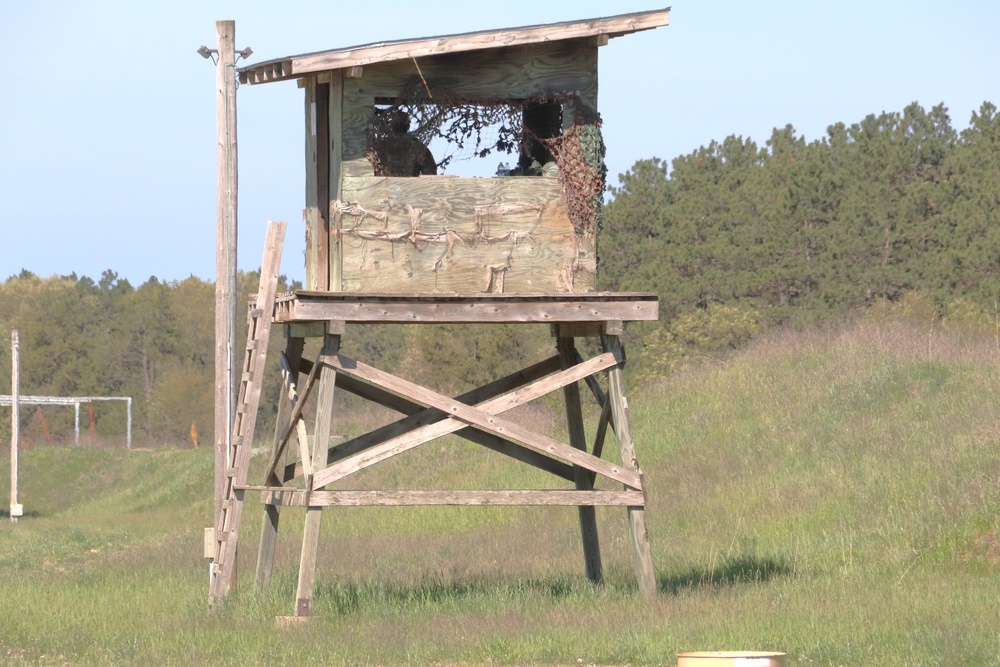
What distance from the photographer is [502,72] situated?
1301 centimetres

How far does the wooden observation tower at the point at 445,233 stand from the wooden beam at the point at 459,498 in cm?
2

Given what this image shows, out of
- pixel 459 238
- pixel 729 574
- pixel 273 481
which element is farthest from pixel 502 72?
pixel 729 574

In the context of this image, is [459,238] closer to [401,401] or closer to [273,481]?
[401,401]

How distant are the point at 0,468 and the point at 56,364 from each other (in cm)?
3760

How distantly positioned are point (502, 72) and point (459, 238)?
1.70m

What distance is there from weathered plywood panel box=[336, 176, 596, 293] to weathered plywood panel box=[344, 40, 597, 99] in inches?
35.3

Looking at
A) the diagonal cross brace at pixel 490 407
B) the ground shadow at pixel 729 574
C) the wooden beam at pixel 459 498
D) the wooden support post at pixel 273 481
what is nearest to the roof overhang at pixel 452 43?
the diagonal cross brace at pixel 490 407

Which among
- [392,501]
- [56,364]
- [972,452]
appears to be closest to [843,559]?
[972,452]

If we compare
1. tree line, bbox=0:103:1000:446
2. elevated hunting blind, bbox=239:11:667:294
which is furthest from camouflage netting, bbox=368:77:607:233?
tree line, bbox=0:103:1000:446

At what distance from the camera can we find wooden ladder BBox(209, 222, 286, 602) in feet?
43.6

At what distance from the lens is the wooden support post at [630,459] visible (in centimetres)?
1284

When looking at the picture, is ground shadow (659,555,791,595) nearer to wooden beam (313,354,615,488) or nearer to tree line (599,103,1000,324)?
wooden beam (313,354,615,488)

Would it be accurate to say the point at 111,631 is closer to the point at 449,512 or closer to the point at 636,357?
the point at 449,512

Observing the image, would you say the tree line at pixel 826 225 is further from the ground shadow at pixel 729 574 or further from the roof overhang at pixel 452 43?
the roof overhang at pixel 452 43
